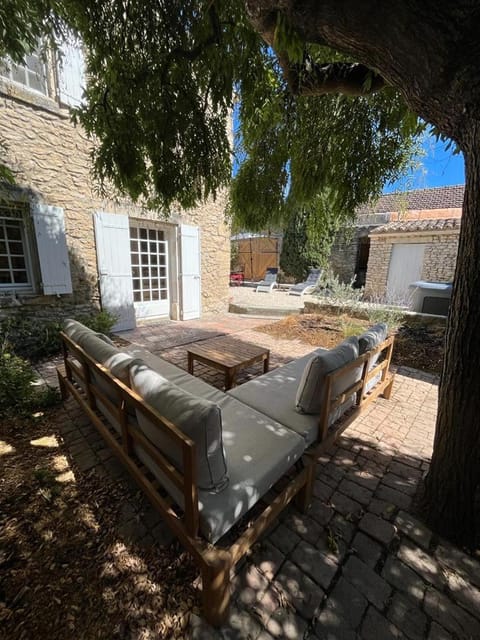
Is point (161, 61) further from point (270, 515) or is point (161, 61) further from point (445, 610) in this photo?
point (445, 610)

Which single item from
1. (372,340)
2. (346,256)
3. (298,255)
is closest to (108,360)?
(372,340)

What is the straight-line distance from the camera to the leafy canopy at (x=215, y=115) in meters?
1.78

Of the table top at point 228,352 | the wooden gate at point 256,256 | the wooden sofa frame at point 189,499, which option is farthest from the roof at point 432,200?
the wooden sofa frame at point 189,499

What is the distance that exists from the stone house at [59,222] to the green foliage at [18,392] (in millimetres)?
2001

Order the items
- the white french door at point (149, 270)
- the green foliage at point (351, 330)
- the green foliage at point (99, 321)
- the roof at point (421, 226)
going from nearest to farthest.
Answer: the green foliage at point (99, 321) → the green foliage at point (351, 330) → the white french door at point (149, 270) → the roof at point (421, 226)

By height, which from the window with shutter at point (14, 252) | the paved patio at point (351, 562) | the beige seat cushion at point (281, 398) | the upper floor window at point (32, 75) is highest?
the upper floor window at point (32, 75)

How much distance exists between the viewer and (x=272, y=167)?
2732 millimetres

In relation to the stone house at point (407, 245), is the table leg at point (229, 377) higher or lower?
lower

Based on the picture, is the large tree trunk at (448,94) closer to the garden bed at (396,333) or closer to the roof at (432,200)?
the garden bed at (396,333)

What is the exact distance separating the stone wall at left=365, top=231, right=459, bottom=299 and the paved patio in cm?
655

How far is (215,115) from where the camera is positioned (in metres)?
2.21

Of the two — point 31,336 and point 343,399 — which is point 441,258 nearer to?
point 343,399

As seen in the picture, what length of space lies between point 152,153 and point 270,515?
262cm

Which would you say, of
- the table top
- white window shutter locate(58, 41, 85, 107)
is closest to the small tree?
white window shutter locate(58, 41, 85, 107)
